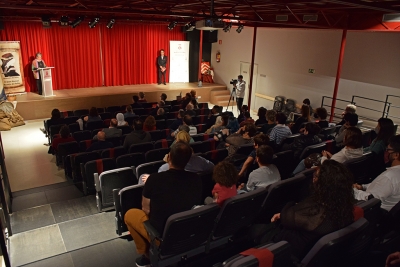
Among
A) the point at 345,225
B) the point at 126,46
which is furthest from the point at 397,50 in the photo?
the point at 126,46

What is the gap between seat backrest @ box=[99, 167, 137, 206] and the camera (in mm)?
4250

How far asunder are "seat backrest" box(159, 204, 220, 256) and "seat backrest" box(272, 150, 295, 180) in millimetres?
2034

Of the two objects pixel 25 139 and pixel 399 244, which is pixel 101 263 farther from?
pixel 25 139

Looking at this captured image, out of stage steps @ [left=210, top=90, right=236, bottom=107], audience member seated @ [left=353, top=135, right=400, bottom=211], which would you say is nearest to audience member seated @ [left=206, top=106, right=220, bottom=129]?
audience member seated @ [left=353, top=135, right=400, bottom=211]

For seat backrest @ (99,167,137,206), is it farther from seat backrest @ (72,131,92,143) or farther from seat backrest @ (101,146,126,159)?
seat backrest @ (72,131,92,143)

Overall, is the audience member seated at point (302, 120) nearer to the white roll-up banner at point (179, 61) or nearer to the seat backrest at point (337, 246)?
the seat backrest at point (337, 246)

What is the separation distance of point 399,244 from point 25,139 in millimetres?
8712

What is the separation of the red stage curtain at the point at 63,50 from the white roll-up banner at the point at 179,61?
10.4 feet

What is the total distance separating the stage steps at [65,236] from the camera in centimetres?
339

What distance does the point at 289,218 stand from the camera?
8.12 ft

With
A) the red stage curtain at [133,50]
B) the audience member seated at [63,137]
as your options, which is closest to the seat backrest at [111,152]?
the audience member seated at [63,137]

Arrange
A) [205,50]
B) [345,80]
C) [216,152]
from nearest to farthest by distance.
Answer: [216,152], [345,80], [205,50]

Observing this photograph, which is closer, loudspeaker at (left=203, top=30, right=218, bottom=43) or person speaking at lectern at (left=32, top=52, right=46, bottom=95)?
person speaking at lectern at (left=32, top=52, right=46, bottom=95)

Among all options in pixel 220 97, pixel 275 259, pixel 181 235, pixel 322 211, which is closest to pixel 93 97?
pixel 220 97
